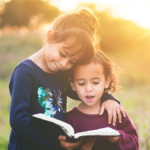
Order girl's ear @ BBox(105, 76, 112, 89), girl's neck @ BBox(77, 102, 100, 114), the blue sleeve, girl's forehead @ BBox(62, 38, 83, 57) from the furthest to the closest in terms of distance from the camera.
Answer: girl's ear @ BBox(105, 76, 112, 89) → girl's neck @ BBox(77, 102, 100, 114) → girl's forehead @ BBox(62, 38, 83, 57) → the blue sleeve

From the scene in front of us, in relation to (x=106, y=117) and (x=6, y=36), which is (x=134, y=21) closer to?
(x=6, y=36)

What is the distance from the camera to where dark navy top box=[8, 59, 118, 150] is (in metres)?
1.84

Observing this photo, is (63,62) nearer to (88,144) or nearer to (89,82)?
(89,82)

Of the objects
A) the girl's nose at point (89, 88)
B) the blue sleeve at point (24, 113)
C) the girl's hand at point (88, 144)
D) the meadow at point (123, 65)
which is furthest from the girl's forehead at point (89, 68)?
the meadow at point (123, 65)

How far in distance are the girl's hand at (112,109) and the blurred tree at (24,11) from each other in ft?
81.3

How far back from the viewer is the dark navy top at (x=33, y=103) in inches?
72.6

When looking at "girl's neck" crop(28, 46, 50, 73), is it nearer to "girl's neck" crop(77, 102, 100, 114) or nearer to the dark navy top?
the dark navy top

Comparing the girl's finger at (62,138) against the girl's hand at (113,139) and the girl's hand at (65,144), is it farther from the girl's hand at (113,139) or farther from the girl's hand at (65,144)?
the girl's hand at (113,139)

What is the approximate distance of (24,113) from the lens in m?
1.83

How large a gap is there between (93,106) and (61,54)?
0.64 m

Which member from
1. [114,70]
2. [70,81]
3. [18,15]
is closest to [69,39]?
[70,81]

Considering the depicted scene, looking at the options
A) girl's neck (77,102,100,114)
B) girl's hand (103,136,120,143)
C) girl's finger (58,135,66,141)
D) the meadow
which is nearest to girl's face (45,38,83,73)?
girl's neck (77,102,100,114)

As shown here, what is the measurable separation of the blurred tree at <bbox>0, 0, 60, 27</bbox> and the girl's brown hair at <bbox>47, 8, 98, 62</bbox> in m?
24.5

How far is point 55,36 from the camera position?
2229 mm
